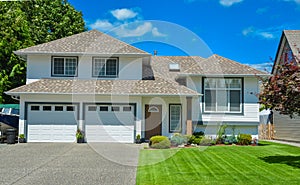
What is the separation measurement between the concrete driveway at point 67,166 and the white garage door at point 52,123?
375 centimetres

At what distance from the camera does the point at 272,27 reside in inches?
1101

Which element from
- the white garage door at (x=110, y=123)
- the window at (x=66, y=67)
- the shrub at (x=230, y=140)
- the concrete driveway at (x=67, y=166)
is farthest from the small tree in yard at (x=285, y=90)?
the window at (x=66, y=67)

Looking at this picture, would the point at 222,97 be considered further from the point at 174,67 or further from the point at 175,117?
the point at 174,67

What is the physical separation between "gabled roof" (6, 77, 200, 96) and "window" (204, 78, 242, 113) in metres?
1.24

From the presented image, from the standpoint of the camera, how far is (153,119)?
66.7 feet

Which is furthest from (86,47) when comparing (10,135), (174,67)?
(174,67)

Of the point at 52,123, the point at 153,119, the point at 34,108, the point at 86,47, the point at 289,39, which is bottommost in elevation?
the point at 52,123

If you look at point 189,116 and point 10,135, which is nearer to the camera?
point 10,135

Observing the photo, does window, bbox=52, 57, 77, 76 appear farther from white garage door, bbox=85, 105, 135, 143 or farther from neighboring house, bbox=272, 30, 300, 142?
neighboring house, bbox=272, 30, 300, 142

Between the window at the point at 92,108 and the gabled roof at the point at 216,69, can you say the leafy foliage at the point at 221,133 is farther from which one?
the window at the point at 92,108

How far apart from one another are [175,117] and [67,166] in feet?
33.6

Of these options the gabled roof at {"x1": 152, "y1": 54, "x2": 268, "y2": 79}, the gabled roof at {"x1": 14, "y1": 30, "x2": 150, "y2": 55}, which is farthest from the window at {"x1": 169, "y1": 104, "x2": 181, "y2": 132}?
the gabled roof at {"x1": 14, "y1": 30, "x2": 150, "y2": 55}

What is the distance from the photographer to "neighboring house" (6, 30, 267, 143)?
1944cm

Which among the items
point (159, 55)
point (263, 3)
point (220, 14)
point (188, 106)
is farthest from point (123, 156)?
point (159, 55)
